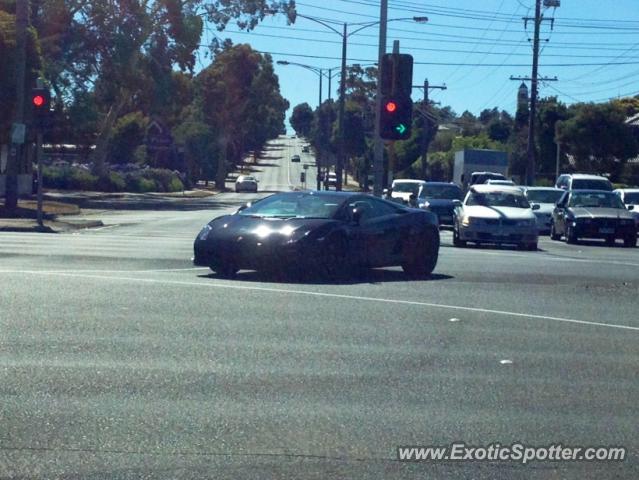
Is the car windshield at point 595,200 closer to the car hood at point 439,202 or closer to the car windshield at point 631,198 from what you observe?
the car hood at point 439,202

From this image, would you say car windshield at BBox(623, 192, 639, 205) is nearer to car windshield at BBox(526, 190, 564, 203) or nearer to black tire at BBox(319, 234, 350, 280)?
car windshield at BBox(526, 190, 564, 203)

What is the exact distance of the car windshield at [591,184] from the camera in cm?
4066

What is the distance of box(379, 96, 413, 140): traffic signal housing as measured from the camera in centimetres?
2498

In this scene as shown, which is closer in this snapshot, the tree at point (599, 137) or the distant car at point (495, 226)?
the distant car at point (495, 226)

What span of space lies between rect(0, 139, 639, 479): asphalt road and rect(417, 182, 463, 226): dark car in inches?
782

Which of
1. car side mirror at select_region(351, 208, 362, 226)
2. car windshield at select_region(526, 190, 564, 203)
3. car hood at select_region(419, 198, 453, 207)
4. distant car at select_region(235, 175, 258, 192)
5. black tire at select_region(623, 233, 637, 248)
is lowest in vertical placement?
distant car at select_region(235, 175, 258, 192)

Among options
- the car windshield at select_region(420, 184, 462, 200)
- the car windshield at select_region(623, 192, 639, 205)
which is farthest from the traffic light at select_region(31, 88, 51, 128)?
the car windshield at select_region(623, 192, 639, 205)

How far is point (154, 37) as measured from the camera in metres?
63.9

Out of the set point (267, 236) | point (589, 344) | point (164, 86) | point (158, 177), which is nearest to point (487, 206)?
point (267, 236)

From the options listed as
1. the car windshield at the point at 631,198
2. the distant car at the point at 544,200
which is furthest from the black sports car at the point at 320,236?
the car windshield at the point at 631,198

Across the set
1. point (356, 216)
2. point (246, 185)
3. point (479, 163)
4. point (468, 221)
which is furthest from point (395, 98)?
point (246, 185)

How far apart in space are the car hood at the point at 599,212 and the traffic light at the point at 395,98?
8.36 meters

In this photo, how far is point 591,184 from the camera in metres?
41.1

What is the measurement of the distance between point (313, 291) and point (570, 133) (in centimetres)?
5634
